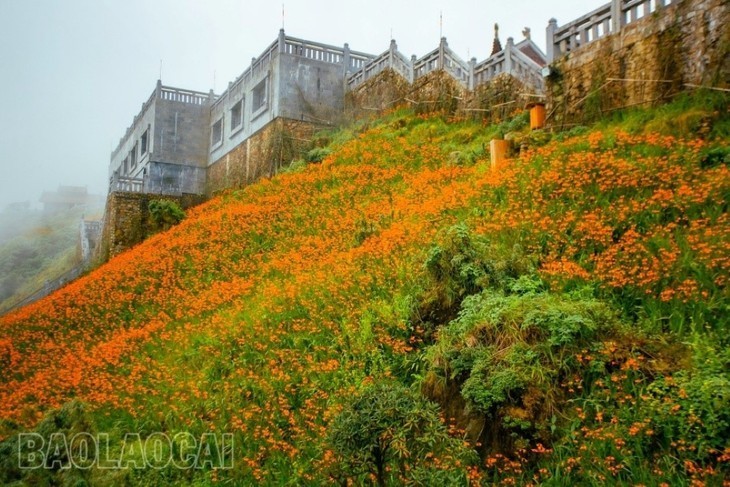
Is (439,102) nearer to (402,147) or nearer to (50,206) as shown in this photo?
(402,147)

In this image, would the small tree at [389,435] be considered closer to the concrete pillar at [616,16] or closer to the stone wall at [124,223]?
the concrete pillar at [616,16]

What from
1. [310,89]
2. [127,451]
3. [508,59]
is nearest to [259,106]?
[310,89]

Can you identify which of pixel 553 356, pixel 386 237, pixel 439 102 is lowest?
pixel 553 356

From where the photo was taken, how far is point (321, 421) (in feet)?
24.9

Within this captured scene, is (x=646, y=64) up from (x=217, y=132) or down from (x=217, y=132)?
down

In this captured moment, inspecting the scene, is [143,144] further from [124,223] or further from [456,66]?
[456,66]

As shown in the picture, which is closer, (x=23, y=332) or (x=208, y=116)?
(x=23, y=332)

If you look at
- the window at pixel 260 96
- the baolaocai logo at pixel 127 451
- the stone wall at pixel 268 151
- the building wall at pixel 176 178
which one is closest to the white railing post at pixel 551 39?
the baolaocai logo at pixel 127 451

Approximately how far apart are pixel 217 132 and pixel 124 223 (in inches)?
406

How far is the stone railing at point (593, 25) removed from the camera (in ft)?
43.8

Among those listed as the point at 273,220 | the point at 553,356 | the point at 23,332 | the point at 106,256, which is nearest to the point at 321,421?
the point at 553,356

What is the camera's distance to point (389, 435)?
520cm

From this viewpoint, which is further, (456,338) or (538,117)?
(538,117)

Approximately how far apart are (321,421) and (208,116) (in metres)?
30.6
